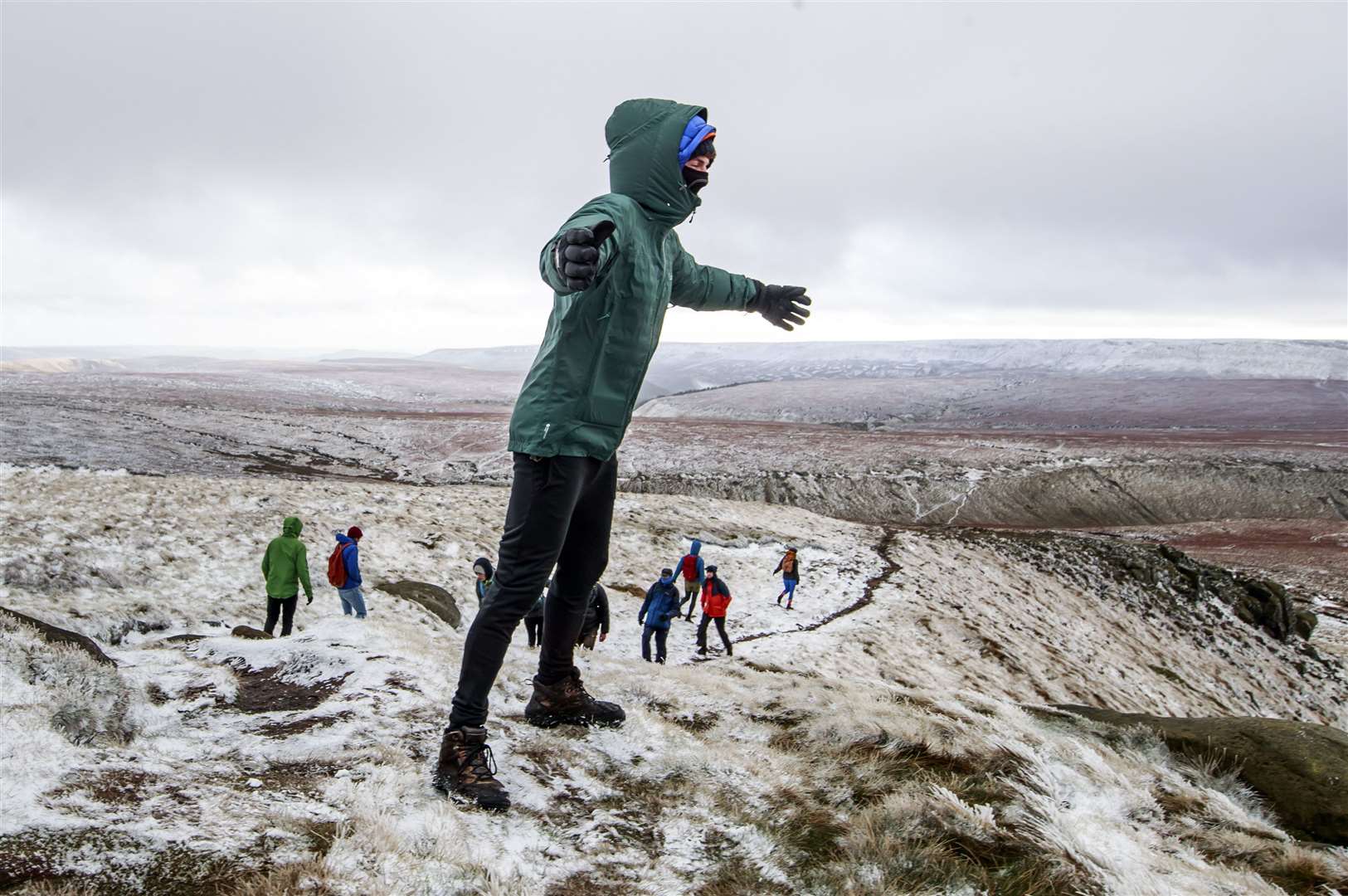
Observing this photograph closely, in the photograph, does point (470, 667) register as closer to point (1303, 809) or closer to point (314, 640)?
point (314, 640)

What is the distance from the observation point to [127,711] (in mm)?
4566

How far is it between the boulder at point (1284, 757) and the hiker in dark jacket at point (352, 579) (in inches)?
452

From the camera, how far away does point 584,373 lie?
4.23 meters

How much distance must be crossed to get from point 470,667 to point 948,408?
474 ft

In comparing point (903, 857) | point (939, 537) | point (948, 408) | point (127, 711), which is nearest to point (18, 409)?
point (939, 537)

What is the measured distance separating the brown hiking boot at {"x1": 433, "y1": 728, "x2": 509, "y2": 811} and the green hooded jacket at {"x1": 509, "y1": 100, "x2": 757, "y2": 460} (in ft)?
5.04

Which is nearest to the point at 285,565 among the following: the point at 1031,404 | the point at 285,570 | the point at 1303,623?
the point at 285,570

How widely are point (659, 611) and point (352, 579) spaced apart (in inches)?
216

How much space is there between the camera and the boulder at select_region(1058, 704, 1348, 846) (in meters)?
5.01

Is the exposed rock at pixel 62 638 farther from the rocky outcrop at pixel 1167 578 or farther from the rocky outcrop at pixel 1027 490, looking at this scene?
the rocky outcrop at pixel 1027 490

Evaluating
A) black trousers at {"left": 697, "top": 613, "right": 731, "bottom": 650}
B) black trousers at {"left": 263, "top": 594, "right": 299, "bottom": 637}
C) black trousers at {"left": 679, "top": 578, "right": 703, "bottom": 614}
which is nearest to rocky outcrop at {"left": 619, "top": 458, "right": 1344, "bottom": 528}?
black trousers at {"left": 679, "top": 578, "right": 703, "bottom": 614}

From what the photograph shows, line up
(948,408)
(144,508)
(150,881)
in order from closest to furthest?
(150,881)
(144,508)
(948,408)

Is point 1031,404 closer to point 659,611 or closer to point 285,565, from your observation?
point 659,611

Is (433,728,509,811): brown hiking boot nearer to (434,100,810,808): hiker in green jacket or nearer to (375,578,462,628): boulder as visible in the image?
(434,100,810,808): hiker in green jacket
